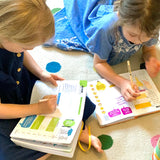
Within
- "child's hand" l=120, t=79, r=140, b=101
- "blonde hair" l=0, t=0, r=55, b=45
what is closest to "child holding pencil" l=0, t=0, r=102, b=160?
"blonde hair" l=0, t=0, r=55, b=45

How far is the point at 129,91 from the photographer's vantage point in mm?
888

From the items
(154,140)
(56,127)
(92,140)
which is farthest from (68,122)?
(154,140)

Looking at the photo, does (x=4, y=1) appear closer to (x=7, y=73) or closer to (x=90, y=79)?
(x=7, y=73)

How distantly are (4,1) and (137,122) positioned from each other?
0.69 metres

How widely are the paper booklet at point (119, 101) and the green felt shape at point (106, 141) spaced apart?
5 cm

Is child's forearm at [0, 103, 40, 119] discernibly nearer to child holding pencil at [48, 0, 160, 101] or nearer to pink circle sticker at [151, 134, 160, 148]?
child holding pencil at [48, 0, 160, 101]

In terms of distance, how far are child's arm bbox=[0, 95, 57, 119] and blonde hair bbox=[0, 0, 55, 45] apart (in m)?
0.25

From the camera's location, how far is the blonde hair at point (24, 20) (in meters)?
0.54

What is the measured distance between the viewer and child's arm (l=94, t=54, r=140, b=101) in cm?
88

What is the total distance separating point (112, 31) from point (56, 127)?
0.47 meters

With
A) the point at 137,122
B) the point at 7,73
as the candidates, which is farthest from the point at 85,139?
the point at 7,73

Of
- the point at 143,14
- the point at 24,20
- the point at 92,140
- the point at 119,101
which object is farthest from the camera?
the point at 119,101

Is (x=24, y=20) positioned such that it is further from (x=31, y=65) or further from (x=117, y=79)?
(x=117, y=79)

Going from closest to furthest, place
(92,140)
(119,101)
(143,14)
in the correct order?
(143,14)
(92,140)
(119,101)
